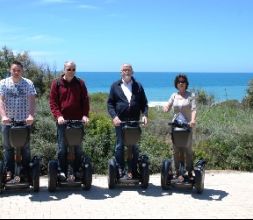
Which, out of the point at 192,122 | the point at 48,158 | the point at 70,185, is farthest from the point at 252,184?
the point at 48,158

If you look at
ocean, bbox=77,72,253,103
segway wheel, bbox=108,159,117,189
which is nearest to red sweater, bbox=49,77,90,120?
segway wheel, bbox=108,159,117,189

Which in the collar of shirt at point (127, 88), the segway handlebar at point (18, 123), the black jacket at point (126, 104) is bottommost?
the segway handlebar at point (18, 123)

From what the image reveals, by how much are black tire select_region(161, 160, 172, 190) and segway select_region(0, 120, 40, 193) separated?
6.02ft

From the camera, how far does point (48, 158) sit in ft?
30.8

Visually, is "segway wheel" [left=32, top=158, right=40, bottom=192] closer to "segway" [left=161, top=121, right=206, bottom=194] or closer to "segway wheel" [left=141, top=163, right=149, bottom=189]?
"segway wheel" [left=141, top=163, right=149, bottom=189]

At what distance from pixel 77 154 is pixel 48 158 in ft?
5.97

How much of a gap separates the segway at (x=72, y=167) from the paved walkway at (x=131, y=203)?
14 cm

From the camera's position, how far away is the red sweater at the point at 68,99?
762 centimetres

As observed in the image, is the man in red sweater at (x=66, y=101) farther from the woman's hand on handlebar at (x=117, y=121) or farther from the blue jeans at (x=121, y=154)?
the blue jeans at (x=121, y=154)

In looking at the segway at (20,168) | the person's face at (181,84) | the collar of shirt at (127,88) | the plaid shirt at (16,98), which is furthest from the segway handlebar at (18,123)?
the person's face at (181,84)

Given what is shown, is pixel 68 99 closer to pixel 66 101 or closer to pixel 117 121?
pixel 66 101

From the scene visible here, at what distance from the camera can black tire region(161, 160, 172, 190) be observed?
772 cm

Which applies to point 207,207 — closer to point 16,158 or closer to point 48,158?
point 16,158

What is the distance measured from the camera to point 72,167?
25.6 feet
